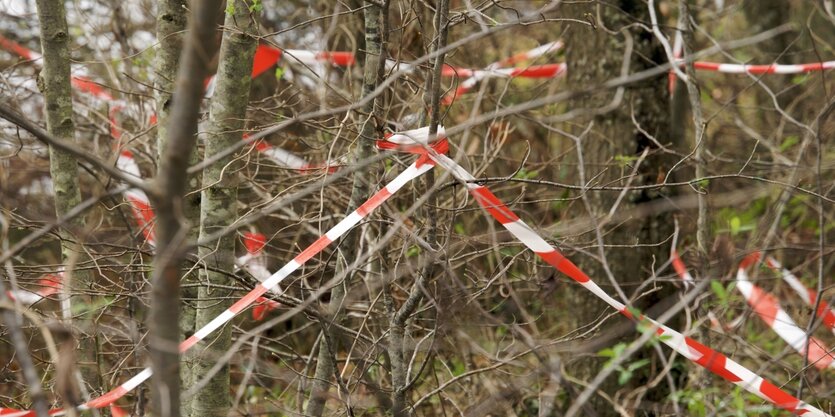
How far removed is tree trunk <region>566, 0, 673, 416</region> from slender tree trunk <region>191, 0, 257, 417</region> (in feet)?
7.71

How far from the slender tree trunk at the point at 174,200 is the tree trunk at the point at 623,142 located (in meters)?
3.70

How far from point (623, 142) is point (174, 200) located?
4.07m

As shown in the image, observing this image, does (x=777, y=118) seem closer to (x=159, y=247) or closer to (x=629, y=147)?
(x=629, y=147)

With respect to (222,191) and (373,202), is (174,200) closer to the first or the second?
(373,202)

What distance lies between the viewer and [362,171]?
3592mm

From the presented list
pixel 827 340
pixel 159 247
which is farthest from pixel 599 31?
pixel 159 247

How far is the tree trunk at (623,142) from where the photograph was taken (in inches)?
199

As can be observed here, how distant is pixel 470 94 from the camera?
5.89 metres

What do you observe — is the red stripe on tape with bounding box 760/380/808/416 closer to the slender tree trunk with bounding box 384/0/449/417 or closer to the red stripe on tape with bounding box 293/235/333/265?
the slender tree trunk with bounding box 384/0/449/417

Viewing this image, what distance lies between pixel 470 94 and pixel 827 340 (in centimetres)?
331

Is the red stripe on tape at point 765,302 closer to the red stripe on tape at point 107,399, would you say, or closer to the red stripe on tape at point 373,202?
the red stripe on tape at point 373,202

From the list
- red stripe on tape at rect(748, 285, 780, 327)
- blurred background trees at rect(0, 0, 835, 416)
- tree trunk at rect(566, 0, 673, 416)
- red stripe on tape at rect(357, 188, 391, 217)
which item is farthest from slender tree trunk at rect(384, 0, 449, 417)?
red stripe on tape at rect(748, 285, 780, 327)

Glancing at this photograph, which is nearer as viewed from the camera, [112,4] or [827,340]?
[112,4]

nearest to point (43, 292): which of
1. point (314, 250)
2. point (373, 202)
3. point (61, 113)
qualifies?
point (61, 113)
